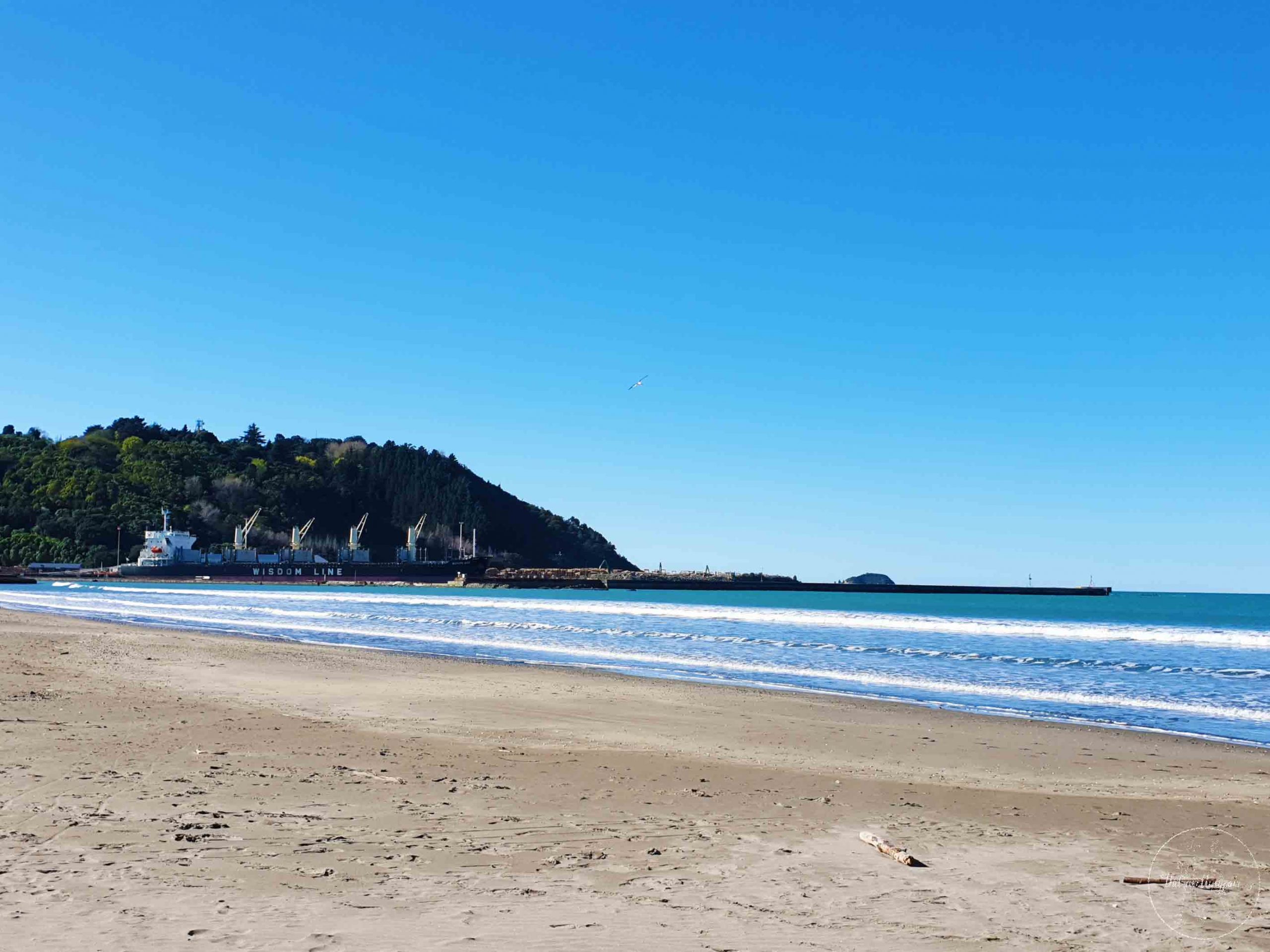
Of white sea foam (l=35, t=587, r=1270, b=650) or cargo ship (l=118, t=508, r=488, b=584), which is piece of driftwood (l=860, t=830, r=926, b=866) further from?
cargo ship (l=118, t=508, r=488, b=584)

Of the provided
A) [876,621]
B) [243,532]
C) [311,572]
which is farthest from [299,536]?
[876,621]

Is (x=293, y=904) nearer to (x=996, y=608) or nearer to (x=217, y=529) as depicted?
(x=996, y=608)

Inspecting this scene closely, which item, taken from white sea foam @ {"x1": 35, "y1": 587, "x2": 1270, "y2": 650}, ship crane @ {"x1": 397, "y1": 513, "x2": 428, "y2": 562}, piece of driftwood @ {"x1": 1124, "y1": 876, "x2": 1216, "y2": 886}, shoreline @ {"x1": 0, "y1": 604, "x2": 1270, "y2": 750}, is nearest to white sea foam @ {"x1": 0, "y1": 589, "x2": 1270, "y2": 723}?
shoreline @ {"x1": 0, "y1": 604, "x2": 1270, "y2": 750}

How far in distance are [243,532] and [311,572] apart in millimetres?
16766

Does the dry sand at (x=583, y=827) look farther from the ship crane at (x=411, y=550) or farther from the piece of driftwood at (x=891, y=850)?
the ship crane at (x=411, y=550)

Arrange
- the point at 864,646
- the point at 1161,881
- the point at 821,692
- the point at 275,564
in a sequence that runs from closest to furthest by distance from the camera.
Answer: the point at 1161,881, the point at 821,692, the point at 864,646, the point at 275,564

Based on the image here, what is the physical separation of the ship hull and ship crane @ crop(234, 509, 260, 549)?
7928 millimetres

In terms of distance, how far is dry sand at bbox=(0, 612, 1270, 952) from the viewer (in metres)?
5.61

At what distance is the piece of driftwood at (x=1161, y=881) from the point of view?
699cm

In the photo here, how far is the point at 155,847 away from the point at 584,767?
5057 mm

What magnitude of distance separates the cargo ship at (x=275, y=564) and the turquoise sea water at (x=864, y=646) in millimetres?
79640

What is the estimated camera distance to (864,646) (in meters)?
34.2

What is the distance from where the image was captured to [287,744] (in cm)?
1164

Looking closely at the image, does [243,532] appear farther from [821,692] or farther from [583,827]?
[583,827]
